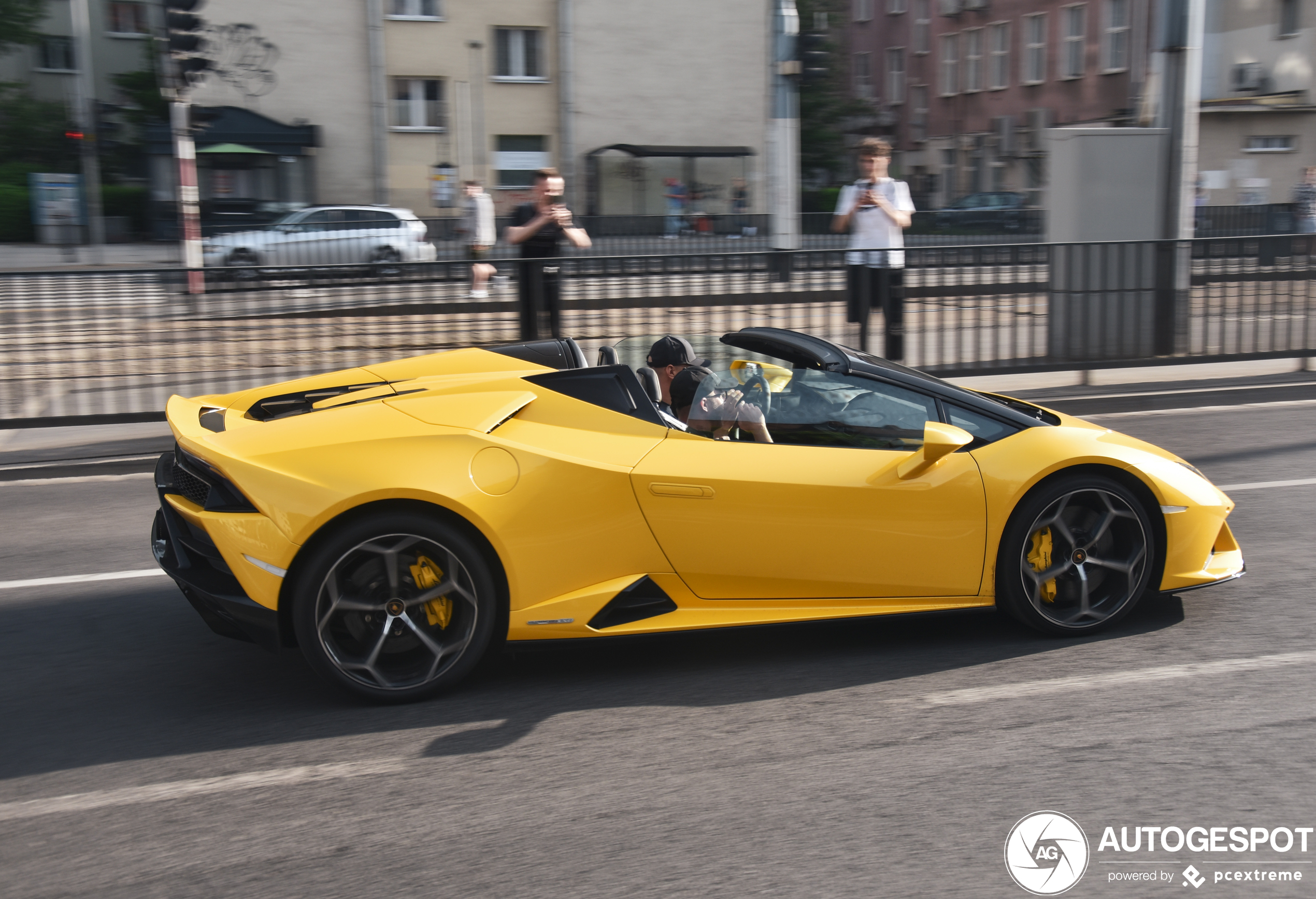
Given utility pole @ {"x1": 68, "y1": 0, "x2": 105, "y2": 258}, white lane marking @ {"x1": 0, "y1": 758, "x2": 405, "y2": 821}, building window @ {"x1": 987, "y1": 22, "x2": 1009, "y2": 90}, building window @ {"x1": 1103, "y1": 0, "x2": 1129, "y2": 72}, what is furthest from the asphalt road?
building window @ {"x1": 987, "y1": 22, "x2": 1009, "y2": 90}

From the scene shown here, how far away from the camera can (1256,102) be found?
130 feet

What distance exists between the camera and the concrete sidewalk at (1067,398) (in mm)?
8008

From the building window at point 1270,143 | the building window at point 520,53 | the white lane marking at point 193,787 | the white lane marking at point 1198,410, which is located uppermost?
the building window at point 520,53

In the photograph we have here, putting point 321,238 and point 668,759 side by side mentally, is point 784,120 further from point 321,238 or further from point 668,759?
point 668,759

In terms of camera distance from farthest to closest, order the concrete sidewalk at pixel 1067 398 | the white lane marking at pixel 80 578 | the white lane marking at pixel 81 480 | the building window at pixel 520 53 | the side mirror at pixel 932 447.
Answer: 1. the building window at pixel 520 53
2. the concrete sidewalk at pixel 1067 398
3. the white lane marking at pixel 81 480
4. the white lane marking at pixel 80 578
5. the side mirror at pixel 932 447

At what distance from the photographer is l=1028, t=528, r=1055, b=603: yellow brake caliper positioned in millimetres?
4324

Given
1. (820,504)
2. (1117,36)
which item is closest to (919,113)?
(1117,36)

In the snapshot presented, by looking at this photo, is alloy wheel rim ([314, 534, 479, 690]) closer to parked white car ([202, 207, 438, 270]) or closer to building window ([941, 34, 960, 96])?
parked white car ([202, 207, 438, 270])

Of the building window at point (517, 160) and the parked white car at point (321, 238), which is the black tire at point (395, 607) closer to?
the parked white car at point (321, 238)

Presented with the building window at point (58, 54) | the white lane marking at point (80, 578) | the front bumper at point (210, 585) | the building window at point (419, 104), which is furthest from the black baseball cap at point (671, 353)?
the building window at point (58, 54)

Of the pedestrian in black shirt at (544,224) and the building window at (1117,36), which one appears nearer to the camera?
the pedestrian in black shirt at (544,224)

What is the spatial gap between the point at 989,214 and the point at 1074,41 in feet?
37.6

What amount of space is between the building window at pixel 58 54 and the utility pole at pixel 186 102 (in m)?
29.8

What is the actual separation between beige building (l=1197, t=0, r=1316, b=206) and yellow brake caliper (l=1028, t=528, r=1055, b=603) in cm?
3689
